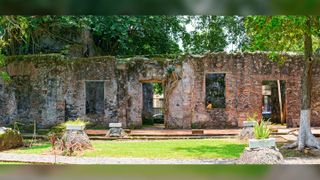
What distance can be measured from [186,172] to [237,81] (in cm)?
1713

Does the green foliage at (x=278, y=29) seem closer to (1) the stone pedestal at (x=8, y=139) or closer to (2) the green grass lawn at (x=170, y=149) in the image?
(2) the green grass lawn at (x=170, y=149)

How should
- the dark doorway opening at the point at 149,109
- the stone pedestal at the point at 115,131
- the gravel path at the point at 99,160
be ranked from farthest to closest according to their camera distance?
the dark doorway opening at the point at 149,109 < the stone pedestal at the point at 115,131 < the gravel path at the point at 99,160

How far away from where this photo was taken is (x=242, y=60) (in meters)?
17.5

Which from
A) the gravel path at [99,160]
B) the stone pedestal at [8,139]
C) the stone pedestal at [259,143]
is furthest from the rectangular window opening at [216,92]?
the stone pedestal at [259,143]

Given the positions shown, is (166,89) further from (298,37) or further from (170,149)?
(298,37)

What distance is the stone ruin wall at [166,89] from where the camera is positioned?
17.3m

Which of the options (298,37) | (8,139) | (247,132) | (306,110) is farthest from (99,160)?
(298,37)

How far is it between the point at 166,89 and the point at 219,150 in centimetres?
674

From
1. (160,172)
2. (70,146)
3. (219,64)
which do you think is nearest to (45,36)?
(219,64)

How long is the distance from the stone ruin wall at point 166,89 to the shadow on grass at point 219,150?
5253 millimetres

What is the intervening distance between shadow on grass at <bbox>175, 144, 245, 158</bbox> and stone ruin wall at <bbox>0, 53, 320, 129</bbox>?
5253mm

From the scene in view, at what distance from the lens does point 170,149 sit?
37.0 ft

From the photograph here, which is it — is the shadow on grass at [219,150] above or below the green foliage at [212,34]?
below

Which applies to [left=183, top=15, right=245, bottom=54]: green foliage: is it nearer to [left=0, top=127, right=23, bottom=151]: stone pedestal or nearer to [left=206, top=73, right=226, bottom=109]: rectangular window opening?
[left=206, top=73, right=226, bottom=109]: rectangular window opening
